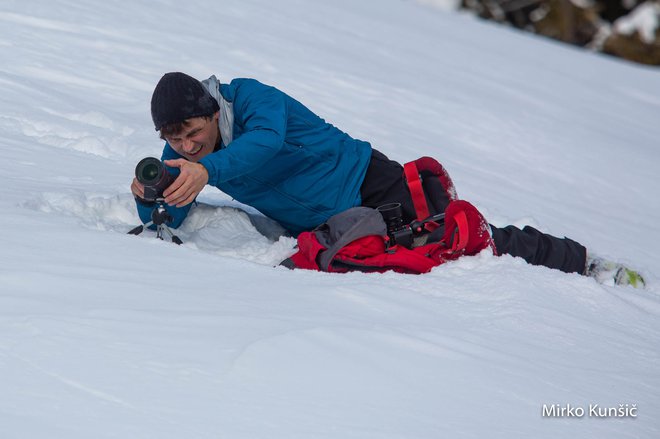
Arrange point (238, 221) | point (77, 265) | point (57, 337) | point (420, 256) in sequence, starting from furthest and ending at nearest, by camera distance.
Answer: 1. point (238, 221)
2. point (420, 256)
3. point (77, 265)
4. point (57, 337)

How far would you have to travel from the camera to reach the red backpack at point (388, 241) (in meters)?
3.50

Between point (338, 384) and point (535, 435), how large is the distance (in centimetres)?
46

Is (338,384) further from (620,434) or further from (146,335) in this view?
(620,434)

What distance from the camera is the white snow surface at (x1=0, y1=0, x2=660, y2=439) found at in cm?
223

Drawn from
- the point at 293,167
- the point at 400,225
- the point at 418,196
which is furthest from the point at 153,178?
the point at 418,196

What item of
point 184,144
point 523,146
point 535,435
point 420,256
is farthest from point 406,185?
point 523,146

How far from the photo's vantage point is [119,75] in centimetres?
627

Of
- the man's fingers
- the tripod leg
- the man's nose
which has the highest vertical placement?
the man's nose

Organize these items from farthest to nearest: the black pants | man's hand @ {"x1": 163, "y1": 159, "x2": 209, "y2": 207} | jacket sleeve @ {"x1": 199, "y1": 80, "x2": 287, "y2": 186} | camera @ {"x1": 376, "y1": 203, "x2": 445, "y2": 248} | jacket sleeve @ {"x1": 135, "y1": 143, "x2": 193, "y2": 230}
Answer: the black pants
camera @ {"x1": 376, "y1": 203, "x2": 445, "y2": 248}
jacket sleeve @ {"x1": 135, "y1": 143, "x2": 193, "y2": 230}
jacket sleeve @ {"x1": 199, "y1": 80, "x2": 287, "y2": 186}
man's hand @ {"x1": 163, "y1": 159, "x2": 209, "y2": 207}

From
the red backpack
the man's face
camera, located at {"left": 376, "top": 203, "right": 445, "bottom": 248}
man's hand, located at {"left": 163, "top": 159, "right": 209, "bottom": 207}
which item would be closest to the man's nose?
the man's face

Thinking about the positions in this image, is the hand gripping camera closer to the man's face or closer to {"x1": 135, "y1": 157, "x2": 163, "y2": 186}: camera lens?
{"x1": 135, "y1": 157, "x2": 163, "y2": 186}: camera lens

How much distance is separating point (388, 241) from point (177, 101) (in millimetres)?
847

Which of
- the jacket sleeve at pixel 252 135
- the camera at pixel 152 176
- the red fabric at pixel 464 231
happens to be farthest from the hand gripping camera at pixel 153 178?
the red fabric at pixel 464 231

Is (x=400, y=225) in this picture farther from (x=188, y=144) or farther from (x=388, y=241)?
(x=188, y=144)
